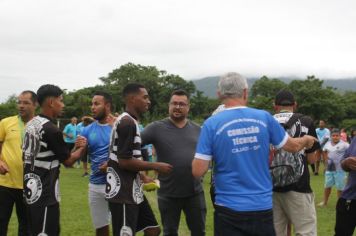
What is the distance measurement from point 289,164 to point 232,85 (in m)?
1.75

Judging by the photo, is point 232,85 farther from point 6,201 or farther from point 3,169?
point 6,201

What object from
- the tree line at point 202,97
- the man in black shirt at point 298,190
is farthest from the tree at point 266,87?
the man in black shirt at point 298,190

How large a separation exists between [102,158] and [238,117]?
8.98ft

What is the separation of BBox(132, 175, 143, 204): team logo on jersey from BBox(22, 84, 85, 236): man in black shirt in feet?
2.33

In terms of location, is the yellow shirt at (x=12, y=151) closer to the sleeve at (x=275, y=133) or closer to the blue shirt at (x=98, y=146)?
the blue shirt at (x=98, y=146)

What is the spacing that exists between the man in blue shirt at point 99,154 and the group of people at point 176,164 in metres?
0.01

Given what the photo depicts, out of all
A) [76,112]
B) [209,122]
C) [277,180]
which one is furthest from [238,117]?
[76,112]

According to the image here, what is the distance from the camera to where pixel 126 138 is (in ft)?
14.2

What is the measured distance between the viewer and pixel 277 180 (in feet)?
17.0

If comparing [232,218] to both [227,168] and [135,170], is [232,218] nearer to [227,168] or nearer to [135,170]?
[227,168]

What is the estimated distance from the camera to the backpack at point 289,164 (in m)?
5.10

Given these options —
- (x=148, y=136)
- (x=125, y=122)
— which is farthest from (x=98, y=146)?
(x=125, y=122)

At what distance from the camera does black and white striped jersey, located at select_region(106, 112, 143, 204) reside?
433cm

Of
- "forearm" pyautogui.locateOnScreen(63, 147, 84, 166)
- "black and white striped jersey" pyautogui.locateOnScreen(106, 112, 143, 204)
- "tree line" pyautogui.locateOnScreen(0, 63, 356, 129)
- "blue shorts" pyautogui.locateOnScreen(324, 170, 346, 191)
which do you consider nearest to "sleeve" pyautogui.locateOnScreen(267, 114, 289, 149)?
"black and white striped jersey" pyautogui.locateOnScreen(106, 112, 143, 204)
